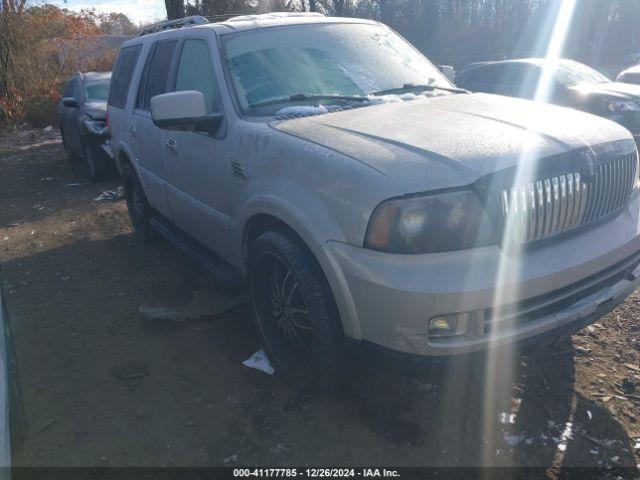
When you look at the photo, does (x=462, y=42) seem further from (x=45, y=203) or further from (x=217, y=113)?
(x=217, y=113)

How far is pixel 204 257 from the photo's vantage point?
158 inches

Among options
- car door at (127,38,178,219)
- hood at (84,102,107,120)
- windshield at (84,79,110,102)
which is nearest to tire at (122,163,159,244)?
car door at (127,38,178,219)

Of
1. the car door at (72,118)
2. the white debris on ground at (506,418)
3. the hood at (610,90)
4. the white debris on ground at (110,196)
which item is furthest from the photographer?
the car door at (72,118)

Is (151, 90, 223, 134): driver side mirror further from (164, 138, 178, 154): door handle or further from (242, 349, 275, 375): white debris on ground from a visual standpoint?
(242, 349, 275, 375): white debris on ground

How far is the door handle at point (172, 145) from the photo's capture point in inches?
161

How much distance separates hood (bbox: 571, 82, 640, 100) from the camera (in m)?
9.12

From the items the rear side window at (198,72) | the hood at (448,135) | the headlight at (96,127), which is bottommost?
the headlight at (96,127)

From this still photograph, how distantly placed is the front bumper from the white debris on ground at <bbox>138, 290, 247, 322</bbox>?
1.84m

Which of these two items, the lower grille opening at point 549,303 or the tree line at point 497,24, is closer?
the lower grille opening at point 549,303

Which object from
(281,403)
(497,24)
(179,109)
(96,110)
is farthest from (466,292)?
(497,24)

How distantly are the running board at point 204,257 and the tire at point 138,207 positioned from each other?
42 cm

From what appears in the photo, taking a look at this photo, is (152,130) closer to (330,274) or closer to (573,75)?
(330,274)

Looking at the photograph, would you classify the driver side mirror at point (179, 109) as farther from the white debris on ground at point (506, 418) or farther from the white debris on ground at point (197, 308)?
the white debris on ground at point (506, 418)

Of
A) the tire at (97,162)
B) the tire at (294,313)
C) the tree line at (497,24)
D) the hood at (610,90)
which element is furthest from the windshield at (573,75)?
the tree line at (497,24)
